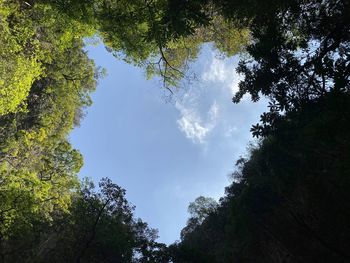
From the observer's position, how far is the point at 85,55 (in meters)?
25.9

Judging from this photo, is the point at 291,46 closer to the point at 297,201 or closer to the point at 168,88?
the point at 168,88

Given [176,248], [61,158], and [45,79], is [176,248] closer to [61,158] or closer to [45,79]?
[61,158]

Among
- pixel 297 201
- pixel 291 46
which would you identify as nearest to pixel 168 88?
pixel 291 46

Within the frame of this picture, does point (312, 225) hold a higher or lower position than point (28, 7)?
lower

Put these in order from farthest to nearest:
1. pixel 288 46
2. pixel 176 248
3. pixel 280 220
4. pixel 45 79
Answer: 1. pixel 176 248
2. pixel 280 220
3. pixel 45 79
4. pixel 288 46

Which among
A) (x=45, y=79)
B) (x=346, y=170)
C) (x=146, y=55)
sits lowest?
(x=346, y=170)

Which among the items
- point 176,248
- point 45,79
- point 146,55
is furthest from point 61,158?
point 176,248

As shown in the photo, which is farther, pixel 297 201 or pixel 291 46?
pixel 297 201

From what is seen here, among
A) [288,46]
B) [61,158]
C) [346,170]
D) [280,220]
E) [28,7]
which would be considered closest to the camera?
[346,170]

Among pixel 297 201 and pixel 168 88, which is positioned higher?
pixel 168 88

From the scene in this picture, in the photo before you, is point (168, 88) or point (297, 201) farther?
point (297, 201)

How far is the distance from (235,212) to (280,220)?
3676 millimetres

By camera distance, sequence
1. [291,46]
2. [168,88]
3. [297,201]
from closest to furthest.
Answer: [291,46] → [168,88] → [297,201]

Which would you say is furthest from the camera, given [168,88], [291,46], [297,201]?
[297,201]
